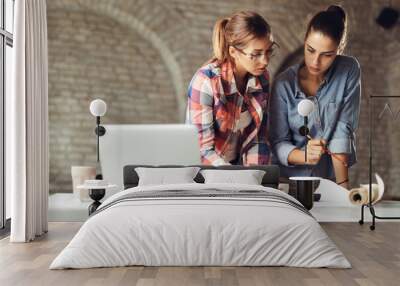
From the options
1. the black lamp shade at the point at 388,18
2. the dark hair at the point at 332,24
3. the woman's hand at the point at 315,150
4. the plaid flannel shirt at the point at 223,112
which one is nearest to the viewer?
the plaid flannel shirt at the point at 223,112

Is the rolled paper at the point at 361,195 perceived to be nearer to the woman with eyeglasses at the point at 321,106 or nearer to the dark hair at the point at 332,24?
the woman with eyeglasses at the point at 321,106

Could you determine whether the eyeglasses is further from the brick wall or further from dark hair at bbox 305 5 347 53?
dark hair at bbox 305 5 347 53

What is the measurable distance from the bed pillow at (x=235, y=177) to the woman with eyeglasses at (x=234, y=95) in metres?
0.60

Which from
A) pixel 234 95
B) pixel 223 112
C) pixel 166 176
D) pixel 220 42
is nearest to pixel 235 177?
pixel 166 176

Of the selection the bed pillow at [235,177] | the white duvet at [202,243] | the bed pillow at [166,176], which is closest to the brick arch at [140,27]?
the bed pillow at [166,176]

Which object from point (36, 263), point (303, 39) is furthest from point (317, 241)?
point (303, 39)

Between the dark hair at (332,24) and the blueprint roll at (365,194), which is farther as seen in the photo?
the dark hair at (332,24)

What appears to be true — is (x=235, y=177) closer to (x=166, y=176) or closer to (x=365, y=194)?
(x=166, y=176)

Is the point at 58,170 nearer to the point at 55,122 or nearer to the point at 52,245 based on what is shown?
the point at 55,122

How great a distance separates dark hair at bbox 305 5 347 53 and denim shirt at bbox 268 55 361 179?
0.24 m

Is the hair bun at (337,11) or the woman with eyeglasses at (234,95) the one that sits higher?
the hair bun at (337,11)

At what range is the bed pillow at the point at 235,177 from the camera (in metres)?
6.24

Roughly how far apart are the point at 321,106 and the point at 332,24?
1053 millimetres

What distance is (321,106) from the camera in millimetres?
7129
